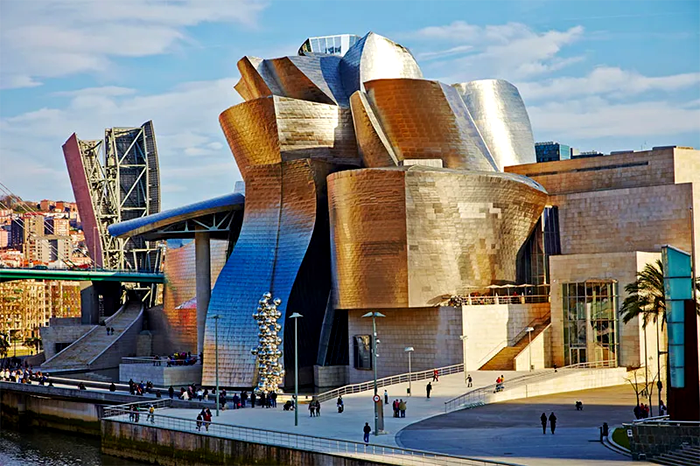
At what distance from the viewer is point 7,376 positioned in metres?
68.8

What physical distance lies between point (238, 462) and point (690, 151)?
37056mm

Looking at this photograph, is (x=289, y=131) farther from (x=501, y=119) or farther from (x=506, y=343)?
(x=506, y=343)

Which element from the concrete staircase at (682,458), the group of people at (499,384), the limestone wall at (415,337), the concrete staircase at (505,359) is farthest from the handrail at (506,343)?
the concrete staircase at (682,458)

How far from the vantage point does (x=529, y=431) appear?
3591cm

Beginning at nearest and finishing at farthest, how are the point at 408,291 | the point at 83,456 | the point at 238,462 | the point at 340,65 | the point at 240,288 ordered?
the point at 238,462 < the point at 83,456 < the point at 408,291 < the point at 240,288 < the point at 340,65

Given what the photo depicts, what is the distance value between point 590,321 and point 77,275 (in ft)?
148

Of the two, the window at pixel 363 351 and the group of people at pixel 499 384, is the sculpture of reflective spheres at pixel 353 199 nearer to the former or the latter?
the window at pixel 363 351

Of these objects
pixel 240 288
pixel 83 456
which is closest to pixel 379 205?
pixel 240 288

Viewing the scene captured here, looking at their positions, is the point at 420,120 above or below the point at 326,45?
below

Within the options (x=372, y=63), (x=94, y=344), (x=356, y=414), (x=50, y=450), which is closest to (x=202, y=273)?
(x=94, y=344)

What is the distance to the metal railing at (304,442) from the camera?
30156 mm

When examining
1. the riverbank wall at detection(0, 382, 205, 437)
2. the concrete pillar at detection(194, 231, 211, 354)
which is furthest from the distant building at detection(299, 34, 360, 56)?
the riverbank wall at detection(0, 382, 205, 437)

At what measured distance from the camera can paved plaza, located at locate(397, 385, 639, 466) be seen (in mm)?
30906

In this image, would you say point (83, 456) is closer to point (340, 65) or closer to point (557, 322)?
point (557, 322)
